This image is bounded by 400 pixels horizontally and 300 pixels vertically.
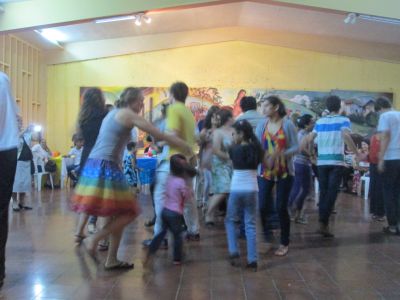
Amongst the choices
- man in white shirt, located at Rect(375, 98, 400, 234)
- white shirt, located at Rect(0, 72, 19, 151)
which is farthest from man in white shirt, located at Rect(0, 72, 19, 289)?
man in white shirt, located at Rect(375, 98, 400, 234)

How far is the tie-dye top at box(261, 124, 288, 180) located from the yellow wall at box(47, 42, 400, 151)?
919 cm

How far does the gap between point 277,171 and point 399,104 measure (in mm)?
10906

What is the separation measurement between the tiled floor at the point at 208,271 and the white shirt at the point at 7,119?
96 centimetres

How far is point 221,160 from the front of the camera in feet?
16.7

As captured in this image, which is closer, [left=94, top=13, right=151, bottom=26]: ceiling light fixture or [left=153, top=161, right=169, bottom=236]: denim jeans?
[left=153, top=161, right=169, bottom=236]: denim jeans

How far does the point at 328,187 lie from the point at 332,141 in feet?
1.59

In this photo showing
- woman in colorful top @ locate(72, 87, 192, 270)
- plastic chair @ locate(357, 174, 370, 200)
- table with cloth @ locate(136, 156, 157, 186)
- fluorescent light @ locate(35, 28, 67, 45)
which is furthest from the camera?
fluorescent light @ locate(35, 28, 67, 45)

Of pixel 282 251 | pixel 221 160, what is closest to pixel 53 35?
pixel 221 160

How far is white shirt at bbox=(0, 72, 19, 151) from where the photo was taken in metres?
2.80

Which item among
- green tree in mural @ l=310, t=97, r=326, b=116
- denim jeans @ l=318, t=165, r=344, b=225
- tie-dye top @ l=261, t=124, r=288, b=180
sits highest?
green tree in mural @ l=310, t=97, r=326, b=116

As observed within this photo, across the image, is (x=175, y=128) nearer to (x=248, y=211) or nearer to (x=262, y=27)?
(x=248, y=211)

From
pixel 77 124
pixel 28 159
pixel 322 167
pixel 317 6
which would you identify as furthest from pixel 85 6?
pixel 322 167

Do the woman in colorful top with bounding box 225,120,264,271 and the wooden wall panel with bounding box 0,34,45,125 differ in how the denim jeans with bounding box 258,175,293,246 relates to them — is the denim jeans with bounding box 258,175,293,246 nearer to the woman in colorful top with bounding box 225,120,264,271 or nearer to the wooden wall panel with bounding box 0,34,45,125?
the woman in colorful top with bounding box 225,120,264,271

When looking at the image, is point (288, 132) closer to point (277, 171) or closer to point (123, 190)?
point (277, 171)
